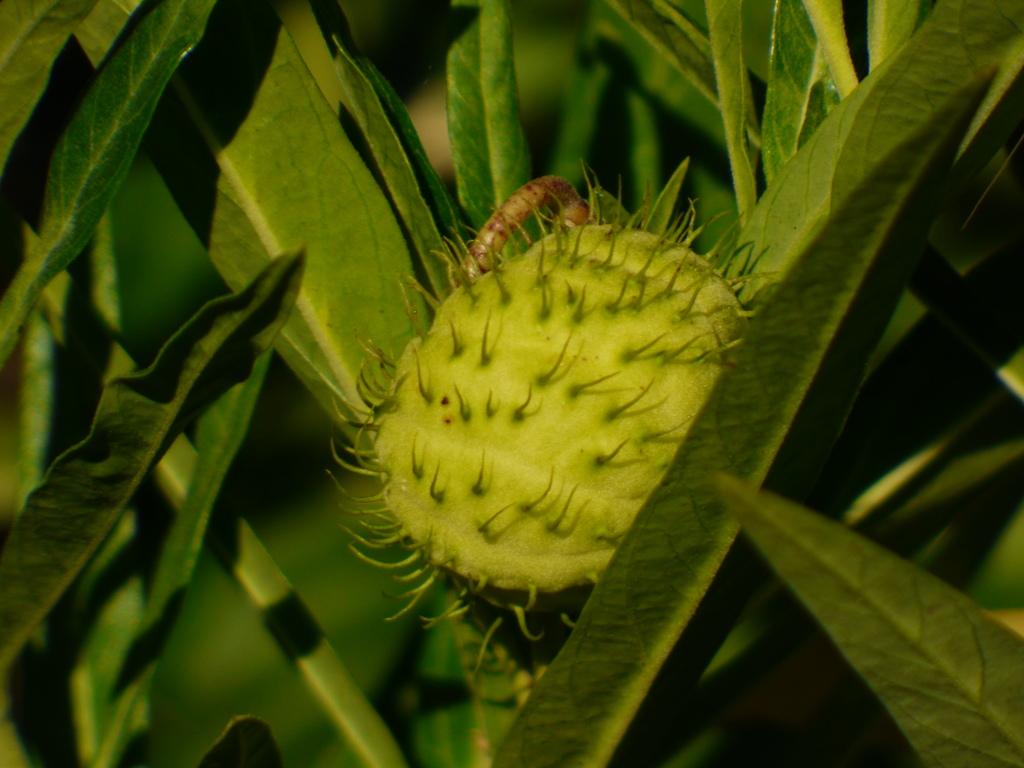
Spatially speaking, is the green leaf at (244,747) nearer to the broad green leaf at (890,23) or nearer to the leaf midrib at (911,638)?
the leaf midrib at (911,638)

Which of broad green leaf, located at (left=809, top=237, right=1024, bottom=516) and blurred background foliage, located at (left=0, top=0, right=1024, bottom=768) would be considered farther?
blurred background foliage, located at (left=0, top=0, right=1024, bottom=768)

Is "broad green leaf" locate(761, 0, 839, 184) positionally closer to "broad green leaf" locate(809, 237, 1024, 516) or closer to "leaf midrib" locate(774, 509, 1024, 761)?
"broad green leaf" locate(809, 237, 1024, 516)

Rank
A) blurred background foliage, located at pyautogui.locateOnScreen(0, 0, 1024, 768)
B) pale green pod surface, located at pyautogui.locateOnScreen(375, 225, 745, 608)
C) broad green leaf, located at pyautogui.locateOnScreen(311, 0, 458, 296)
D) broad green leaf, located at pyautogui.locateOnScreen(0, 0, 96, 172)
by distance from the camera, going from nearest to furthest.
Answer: pale green pod surface, located at pyautogui.locateOnScreen(375, 225, 745, 608) → broad green leaf, located at pyautogui.locateOnScreen(0, 0, 96, 172) → broad green leaf, located at pyautogui.locateOnScreen(311, 0, 458, 296) → blurred background foliage, located at pyautogui.locateOnScreen(0, 0, 1024, 768)

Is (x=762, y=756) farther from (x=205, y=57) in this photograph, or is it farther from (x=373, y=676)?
(x=205, y=57)

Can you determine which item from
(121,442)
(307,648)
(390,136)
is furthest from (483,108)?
(307,648)

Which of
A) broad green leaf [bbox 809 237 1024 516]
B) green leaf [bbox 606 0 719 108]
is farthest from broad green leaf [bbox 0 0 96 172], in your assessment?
broad green leaf [bbox 809 237 1024 516]

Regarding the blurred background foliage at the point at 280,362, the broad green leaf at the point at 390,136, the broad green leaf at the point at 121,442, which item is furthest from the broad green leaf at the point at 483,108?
the broad green leaf at the point at 121,442
